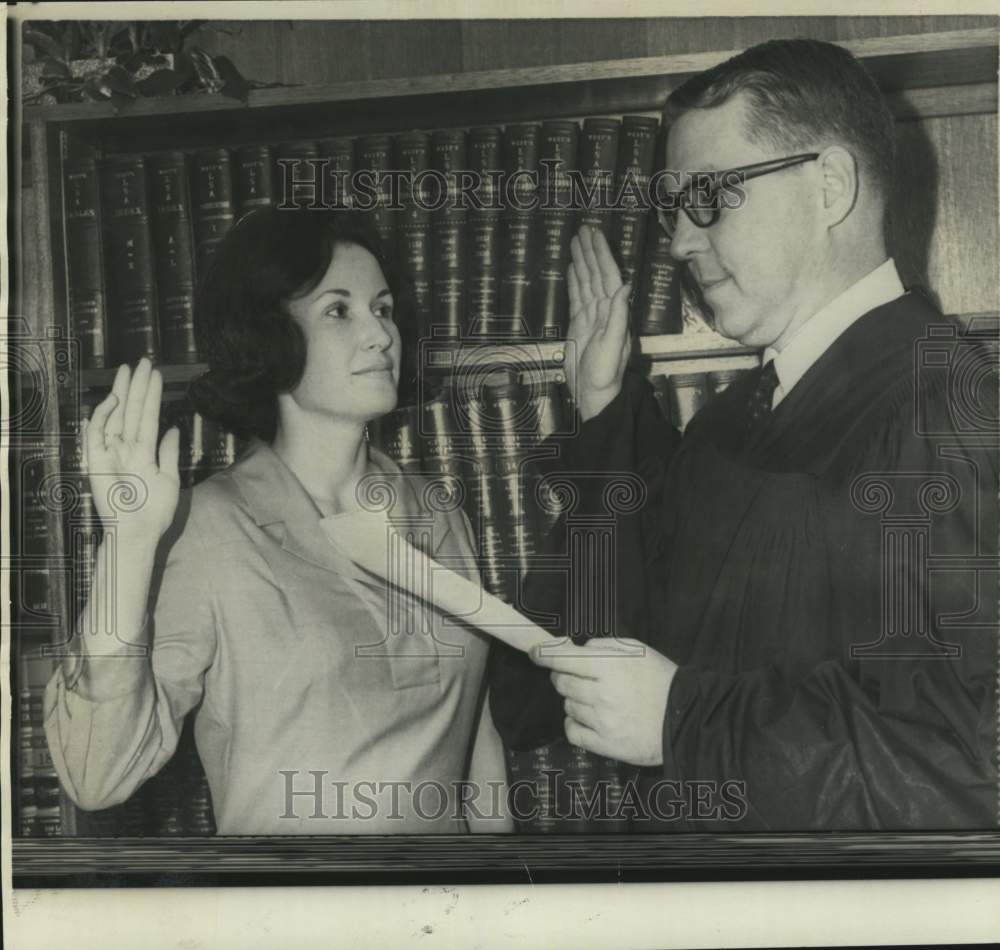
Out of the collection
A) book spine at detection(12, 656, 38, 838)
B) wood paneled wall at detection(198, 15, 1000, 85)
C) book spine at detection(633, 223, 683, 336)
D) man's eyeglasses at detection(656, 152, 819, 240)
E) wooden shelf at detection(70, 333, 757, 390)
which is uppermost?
wood paneled wall at detection(198, 15, 1000, 85)

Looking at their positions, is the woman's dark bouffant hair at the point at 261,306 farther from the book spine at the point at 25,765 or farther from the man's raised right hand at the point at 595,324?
the book spine at the point at 25,765

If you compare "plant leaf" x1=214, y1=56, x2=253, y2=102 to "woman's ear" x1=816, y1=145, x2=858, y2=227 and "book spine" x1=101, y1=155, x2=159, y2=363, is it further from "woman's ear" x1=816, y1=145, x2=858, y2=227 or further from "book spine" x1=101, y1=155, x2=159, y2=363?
"woman's ear" x1=816, y1=145, x2=858, y2=227

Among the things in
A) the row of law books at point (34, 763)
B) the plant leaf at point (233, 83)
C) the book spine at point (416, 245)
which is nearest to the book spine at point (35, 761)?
the row of law books at point (34, 763)

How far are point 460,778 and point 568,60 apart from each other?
132 centimetres

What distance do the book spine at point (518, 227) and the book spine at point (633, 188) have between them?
153 millimetres

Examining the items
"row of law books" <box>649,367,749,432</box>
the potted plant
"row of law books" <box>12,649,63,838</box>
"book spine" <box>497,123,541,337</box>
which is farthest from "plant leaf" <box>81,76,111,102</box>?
"row of law books" <box>649,367,749,432</box>

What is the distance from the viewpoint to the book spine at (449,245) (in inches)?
99.0

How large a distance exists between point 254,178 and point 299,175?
0.08 m

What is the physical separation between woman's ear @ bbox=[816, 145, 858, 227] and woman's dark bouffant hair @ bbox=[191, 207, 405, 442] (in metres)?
0.78

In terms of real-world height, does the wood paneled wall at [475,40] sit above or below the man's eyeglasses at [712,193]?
above

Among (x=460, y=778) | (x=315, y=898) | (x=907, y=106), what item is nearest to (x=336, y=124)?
(x=907, y=106)

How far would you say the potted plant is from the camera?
2.55m

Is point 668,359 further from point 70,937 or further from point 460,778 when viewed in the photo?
point 70,937

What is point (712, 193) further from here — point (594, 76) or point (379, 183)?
point (379, 183)
